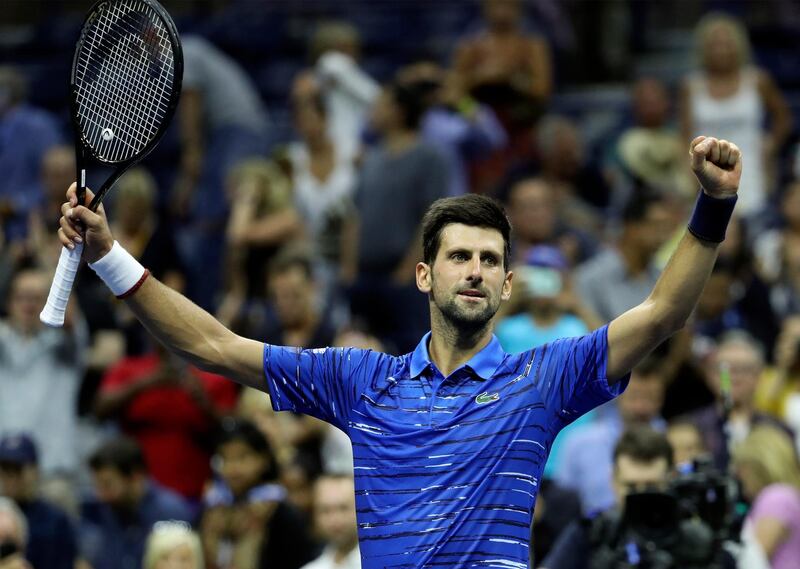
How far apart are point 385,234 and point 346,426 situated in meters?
5.71

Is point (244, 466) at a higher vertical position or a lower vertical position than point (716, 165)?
higher

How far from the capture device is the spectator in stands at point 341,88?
12016mm

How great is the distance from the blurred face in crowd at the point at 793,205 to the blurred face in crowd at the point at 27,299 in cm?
452

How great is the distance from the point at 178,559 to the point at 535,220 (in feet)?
11.7


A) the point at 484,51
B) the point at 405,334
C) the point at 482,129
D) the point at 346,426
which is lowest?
the point at 346,426

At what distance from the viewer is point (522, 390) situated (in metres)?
4.80

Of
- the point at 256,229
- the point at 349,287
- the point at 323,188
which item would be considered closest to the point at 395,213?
the point at 349,287

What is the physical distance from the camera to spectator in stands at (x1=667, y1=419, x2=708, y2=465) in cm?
823

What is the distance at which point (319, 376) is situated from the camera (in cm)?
501

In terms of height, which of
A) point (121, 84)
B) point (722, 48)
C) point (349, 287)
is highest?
point (722, 48)

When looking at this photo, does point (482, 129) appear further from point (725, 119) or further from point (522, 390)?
point (522, 390)

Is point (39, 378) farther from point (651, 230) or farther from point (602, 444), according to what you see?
point (651, 230)

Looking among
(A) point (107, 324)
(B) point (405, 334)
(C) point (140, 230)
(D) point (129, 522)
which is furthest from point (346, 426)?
(C) point (140, 230)

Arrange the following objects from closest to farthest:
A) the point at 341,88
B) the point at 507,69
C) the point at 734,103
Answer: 1. the point at 734,103
2. the point at 341,88
3. the point at 507,69
